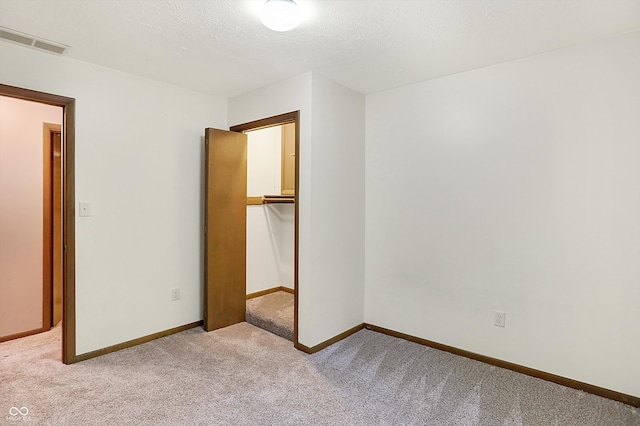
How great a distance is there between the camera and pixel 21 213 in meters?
3.14

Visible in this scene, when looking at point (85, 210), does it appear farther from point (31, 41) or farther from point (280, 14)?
point (280, 14)

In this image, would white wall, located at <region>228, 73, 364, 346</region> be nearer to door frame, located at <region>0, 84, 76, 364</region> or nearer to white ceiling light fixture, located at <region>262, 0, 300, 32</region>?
white ceiling light fixture, located at <region>262, 0, 300, 32</region>

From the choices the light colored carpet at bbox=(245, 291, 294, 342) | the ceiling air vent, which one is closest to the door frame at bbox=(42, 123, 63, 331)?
the ceiling air vent

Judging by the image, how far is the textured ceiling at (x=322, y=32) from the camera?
188 centimetres

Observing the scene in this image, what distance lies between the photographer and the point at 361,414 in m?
2.03

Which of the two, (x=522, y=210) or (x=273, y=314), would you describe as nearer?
(x=522, y=210)

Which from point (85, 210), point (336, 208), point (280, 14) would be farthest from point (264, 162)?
point (280, 14)

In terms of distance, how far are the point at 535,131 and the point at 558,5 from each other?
33.8 inches

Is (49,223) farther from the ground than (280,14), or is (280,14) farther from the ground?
(280,14)

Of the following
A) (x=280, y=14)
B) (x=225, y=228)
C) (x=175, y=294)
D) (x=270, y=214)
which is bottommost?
(x=175, y=294)

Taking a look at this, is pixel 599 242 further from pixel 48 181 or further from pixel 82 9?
pixel 48 181

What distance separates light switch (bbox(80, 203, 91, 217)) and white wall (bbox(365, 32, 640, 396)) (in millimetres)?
2450
